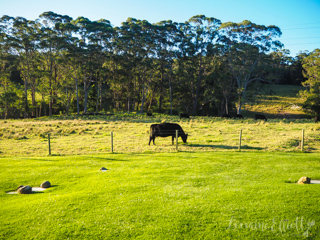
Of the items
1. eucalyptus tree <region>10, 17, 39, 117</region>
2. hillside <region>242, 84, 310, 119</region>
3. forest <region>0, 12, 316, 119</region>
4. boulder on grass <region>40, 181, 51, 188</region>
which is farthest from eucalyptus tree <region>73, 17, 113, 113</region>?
boulder on grass <region>40, 181, 51, 188</region>

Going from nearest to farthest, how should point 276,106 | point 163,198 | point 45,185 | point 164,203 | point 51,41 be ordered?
point 164,203, point 163,198, point 45,185, point 51,41, point 276,106

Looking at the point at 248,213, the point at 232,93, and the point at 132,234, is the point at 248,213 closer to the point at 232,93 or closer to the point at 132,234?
the point at 132,234

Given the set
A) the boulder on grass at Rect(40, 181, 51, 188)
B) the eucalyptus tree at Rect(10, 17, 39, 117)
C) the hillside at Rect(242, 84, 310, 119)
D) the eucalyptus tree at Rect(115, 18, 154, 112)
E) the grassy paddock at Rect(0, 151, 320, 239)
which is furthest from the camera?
the hillside at Rect(242, 84, 310, 119)

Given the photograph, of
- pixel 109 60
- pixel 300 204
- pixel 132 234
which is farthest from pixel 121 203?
pixel 109 60

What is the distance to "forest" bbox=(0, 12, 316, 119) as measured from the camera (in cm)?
4838

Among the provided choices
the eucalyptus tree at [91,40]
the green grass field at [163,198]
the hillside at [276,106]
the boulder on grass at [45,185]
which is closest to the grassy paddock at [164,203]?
the green grass field at [163,198]

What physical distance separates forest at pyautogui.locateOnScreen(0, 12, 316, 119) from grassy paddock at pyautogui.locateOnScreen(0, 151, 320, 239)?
41125mm

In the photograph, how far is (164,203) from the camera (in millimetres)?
7012

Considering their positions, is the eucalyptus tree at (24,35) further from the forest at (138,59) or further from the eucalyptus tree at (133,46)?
the eucalyptus tree at (133,46)

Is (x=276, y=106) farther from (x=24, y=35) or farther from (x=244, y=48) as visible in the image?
(x=24, y=35)

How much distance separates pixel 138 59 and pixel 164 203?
4866 centimetres

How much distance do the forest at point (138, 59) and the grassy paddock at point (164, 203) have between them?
41125mm

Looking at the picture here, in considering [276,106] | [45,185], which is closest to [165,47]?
[276,106]

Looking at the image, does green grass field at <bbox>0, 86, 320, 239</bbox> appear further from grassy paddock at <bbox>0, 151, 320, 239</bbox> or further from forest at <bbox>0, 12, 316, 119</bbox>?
forest at <bbox>0, 12, 316, 119</bbox>
